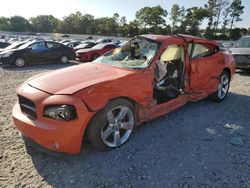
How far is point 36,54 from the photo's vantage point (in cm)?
1455

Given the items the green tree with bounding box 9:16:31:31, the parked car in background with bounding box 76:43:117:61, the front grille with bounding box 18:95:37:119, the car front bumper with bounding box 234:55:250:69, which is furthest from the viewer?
the green tree with bounding box 9:16:31:31

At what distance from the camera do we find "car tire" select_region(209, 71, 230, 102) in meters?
6.29

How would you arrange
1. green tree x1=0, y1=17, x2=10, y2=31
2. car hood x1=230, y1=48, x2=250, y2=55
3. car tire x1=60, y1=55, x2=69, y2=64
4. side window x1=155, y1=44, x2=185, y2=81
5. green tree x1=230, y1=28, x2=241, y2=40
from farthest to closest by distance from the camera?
green tree x1=0, y1=17, x2=10, y2=31, green tree x1=230, y1=28, x2=241, y2=40, car tire x1=60, y1=55, x2=69, y2=64, car hood x1=230, y1=48, x2=250, y2=55, side window x1=155, y1=44, x2=185, y2=81

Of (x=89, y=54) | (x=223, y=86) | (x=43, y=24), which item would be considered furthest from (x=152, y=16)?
(x=223, y=86)

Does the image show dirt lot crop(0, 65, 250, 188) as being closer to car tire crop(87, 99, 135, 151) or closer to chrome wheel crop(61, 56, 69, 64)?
car tire crop(87, 99, 135, 151)

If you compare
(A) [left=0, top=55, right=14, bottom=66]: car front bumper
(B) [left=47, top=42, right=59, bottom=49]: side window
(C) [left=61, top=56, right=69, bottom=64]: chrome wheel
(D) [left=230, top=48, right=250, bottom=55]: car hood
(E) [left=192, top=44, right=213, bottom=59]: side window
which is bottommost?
(C) [left=61, top=56, right=69, bottom=64]: chrome wheel

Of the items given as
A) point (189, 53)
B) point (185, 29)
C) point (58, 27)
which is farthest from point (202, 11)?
point (189, 53)

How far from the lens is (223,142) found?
4.20 metres

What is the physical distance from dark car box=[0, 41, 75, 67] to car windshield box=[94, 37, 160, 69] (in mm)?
10201

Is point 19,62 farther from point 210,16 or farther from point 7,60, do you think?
point 210,16

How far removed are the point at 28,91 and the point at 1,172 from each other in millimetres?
1097

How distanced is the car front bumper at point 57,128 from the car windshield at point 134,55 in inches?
55.0

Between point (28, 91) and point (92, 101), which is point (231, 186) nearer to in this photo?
point (92, 101)

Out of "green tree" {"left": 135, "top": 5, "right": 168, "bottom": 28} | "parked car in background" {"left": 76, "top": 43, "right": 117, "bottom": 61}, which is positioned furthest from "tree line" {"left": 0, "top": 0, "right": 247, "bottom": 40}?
"parked car in background" {"left": 76, "top": 43, "right": 117, "bottom": 61}
